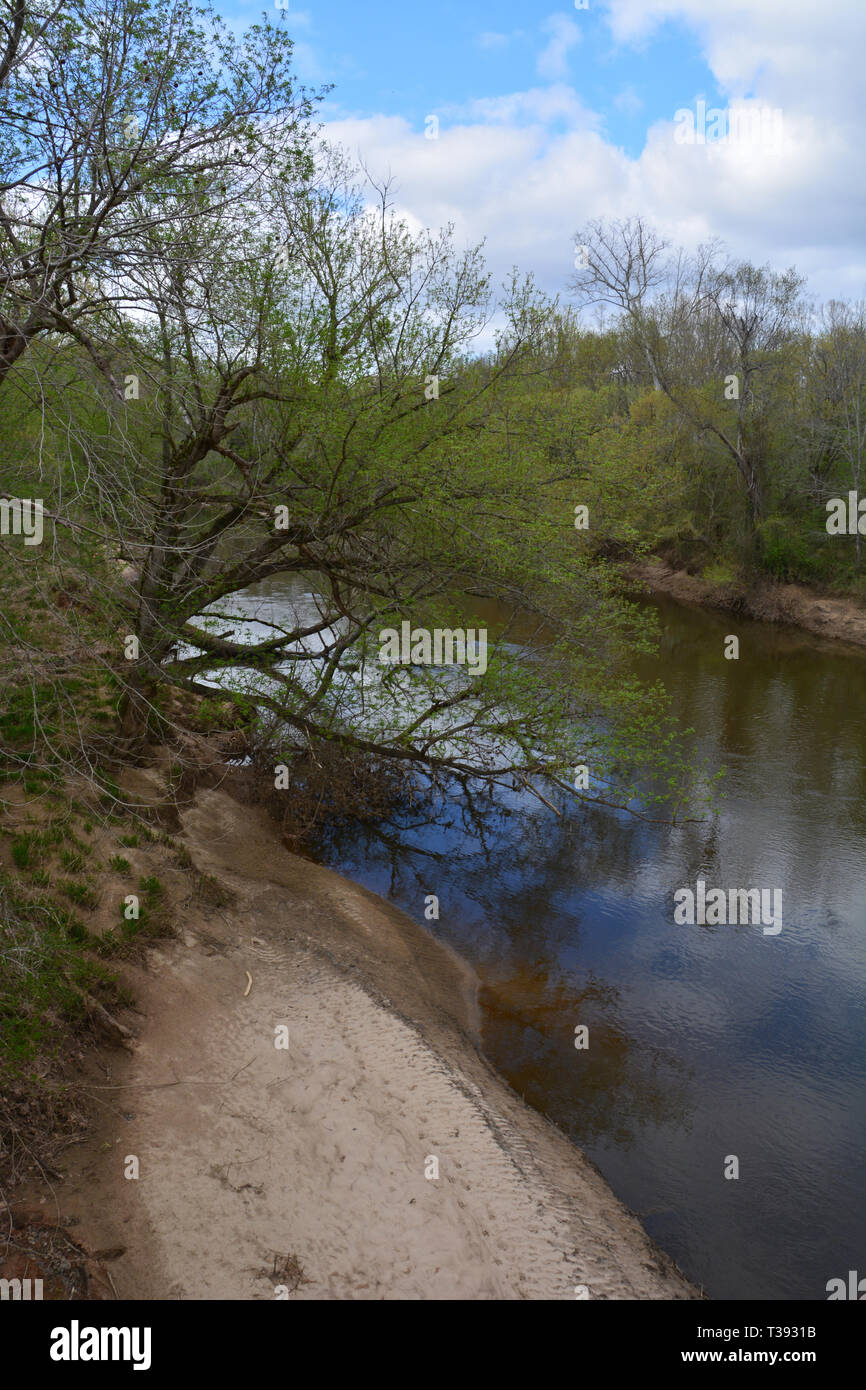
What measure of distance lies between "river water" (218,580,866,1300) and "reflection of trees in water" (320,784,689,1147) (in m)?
0.03

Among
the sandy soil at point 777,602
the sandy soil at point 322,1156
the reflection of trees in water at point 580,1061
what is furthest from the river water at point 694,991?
the sandy soil at point 777,602

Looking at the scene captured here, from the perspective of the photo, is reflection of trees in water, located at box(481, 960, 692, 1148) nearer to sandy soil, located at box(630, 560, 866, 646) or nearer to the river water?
the river water

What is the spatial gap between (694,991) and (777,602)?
27621 mm

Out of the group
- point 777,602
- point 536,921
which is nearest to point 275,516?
point 536,921

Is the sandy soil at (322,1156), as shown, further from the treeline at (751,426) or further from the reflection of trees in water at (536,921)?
the treeline at (751,426)

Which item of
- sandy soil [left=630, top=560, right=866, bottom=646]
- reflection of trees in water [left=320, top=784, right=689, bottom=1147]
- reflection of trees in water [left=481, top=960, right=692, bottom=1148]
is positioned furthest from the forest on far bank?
sandy soil [left=630, top=560, right=866, bottom=646]

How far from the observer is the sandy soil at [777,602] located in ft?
→ 106

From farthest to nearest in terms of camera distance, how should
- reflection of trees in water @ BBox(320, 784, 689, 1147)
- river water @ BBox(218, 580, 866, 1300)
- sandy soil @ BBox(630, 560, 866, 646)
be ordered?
sandy soil @ BBox(630, 560, 866, 646) < reflection of trees in water @ BBox(320, 784, 689, 1147) < river water @ BBox(218, 580, 866, 1300)

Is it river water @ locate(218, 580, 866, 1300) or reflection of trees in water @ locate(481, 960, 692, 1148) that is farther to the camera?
reflection of trees in water @ locate(481, 960, 692, 1148)

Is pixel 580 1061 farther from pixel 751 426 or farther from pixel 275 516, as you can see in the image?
pixel 751 426

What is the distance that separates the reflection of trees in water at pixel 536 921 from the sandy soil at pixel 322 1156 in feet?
1.71

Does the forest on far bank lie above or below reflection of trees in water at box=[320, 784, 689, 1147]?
above

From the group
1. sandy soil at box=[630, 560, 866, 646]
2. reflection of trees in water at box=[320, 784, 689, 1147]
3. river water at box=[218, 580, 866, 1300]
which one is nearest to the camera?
river water at box=[218, 580, 866, 1300]

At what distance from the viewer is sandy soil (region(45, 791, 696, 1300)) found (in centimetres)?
583
